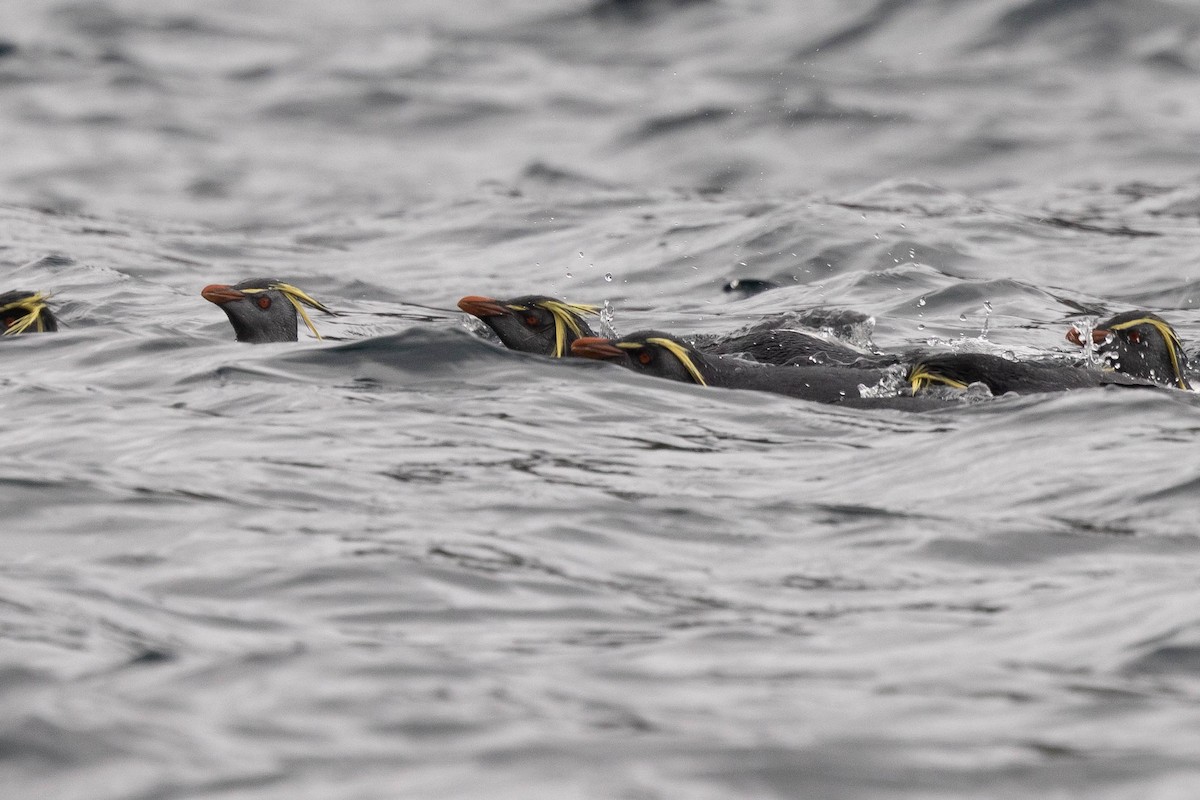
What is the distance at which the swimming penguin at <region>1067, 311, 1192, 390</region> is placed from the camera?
9961 mm

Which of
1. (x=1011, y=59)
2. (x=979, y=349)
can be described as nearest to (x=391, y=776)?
(x=979, y=349)

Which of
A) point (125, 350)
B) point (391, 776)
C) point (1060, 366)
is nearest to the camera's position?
point (391, 776)

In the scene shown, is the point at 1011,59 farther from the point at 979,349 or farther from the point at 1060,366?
the point at 1060,366

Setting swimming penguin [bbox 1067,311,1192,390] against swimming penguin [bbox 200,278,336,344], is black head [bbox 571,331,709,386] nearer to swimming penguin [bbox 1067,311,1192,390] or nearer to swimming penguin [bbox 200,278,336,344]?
swimming penguin [bbox 200,278,336,344]

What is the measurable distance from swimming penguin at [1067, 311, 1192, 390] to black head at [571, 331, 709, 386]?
2185mm

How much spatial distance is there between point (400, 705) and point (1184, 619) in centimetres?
217

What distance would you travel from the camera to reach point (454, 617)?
537cm

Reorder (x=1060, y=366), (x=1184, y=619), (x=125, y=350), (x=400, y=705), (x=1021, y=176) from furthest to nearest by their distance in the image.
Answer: (x=1021, y=176) < (x=125, y=350) < (x=1060, y=366) < (x=1184, y=619) < (x=400, y=705)

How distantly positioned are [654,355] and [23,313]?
12.9 ft

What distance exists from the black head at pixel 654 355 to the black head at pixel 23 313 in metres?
3.39

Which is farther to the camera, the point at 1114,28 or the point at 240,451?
the point at 1114,28

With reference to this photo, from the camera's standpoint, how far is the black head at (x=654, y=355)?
9430 mm

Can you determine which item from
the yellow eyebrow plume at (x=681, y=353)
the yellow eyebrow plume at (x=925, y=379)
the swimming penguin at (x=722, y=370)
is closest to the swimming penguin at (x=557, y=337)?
the swimming penguin at (x=722, y=370)

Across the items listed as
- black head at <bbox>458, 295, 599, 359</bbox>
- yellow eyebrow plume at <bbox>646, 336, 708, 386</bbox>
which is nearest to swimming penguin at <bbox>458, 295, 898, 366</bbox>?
black head at <bbox>458, 295, 599, 359</bbox>
